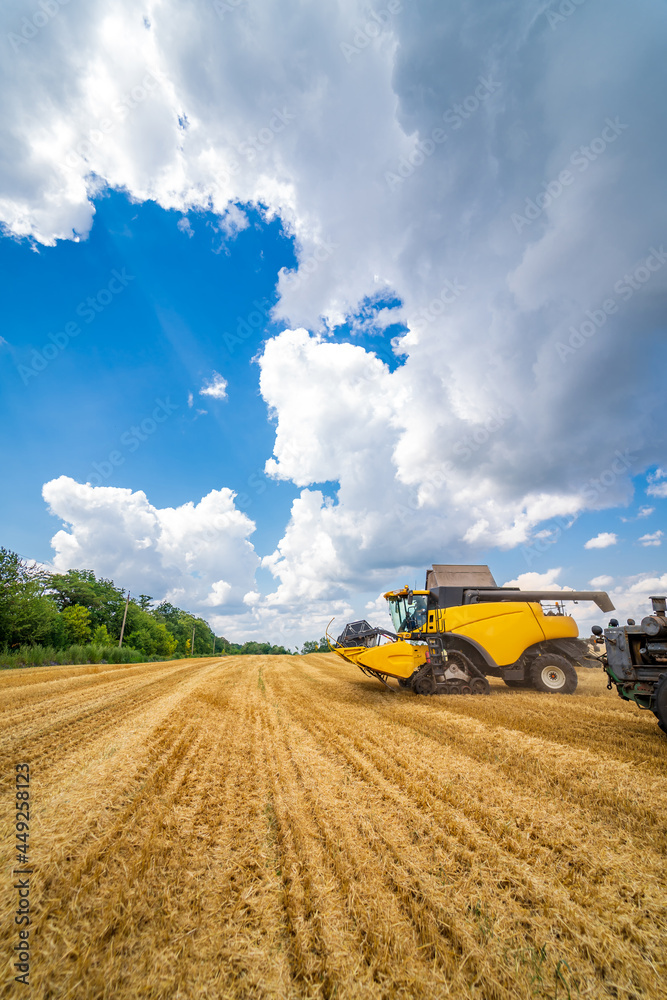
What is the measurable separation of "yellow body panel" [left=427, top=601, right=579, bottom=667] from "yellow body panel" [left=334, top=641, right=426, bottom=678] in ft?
3.26

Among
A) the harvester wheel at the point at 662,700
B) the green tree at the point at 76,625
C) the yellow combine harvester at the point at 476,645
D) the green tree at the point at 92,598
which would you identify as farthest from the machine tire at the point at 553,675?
the green tree at the point at 92,598

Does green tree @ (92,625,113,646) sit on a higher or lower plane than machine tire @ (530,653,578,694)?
higher

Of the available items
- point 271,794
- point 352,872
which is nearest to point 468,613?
point 271,794

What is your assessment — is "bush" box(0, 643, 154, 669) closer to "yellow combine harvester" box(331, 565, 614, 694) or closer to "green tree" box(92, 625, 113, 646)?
"green tree" box(92, 625, 113, 646)

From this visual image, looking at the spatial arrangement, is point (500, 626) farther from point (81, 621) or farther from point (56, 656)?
point (81, 621)

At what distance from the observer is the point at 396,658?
31.4ft

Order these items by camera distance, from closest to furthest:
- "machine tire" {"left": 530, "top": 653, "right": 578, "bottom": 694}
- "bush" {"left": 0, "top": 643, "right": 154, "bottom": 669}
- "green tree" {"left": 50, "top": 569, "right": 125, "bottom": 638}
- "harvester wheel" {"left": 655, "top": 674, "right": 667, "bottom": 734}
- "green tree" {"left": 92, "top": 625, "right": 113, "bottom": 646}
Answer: "harvester wheel" {"left": 655, "top": 674, "right": 667, "bottom": 734} < "machine tire" {"left": 530, "top": 653, "right": 578, "bottom": 694} < "bush" {"left": 0, "top": 643, "right": 154, "bottom": 669} < "green tree" {"left": 92, "top": 625, "right": 113, "bottom": 646} < "green tree" {"left": 50, "top": 569, "right": 125, "bottom": 638}

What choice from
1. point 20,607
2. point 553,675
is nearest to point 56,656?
point 20,607

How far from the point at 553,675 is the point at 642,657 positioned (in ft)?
16.3

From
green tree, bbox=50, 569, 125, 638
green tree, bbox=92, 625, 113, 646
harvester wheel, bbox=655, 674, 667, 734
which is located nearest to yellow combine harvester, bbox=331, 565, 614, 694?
harvester wheel, bbox=655, 674, 667, 734

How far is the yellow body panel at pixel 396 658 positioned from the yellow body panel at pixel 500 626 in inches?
39.1

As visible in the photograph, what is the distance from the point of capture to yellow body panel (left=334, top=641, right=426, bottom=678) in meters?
9.56

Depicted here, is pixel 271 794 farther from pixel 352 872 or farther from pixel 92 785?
pixel 92 785

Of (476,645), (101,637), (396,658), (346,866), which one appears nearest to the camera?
(346,866)
